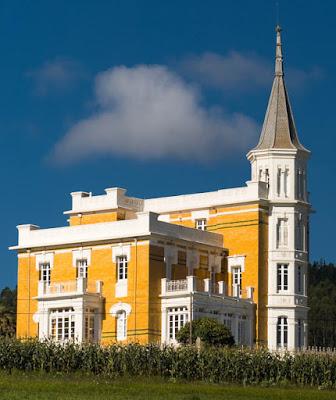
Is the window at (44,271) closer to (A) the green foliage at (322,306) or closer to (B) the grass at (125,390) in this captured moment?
(B) the grass at (125,390)

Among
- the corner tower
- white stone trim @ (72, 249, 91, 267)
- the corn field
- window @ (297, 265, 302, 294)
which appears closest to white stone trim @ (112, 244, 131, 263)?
white stone trim @ (72, 249, 91, 267)

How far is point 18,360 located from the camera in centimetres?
6488

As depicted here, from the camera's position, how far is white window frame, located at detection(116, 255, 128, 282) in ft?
252

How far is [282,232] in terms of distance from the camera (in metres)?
80.3

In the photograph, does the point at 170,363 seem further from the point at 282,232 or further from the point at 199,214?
the point at 199,214

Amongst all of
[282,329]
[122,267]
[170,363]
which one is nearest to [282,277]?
[282,329]

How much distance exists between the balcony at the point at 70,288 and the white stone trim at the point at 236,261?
7.85 m

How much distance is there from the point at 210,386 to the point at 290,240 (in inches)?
849

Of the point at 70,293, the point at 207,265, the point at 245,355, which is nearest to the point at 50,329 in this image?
the point at 70,293

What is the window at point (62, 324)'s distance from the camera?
7650 centimetres

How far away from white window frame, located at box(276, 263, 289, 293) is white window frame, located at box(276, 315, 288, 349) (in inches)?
63.0

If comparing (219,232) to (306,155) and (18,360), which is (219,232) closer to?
(306,155)

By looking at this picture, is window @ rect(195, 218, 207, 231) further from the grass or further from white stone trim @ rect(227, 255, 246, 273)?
the grass

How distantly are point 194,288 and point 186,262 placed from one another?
4012 mm
